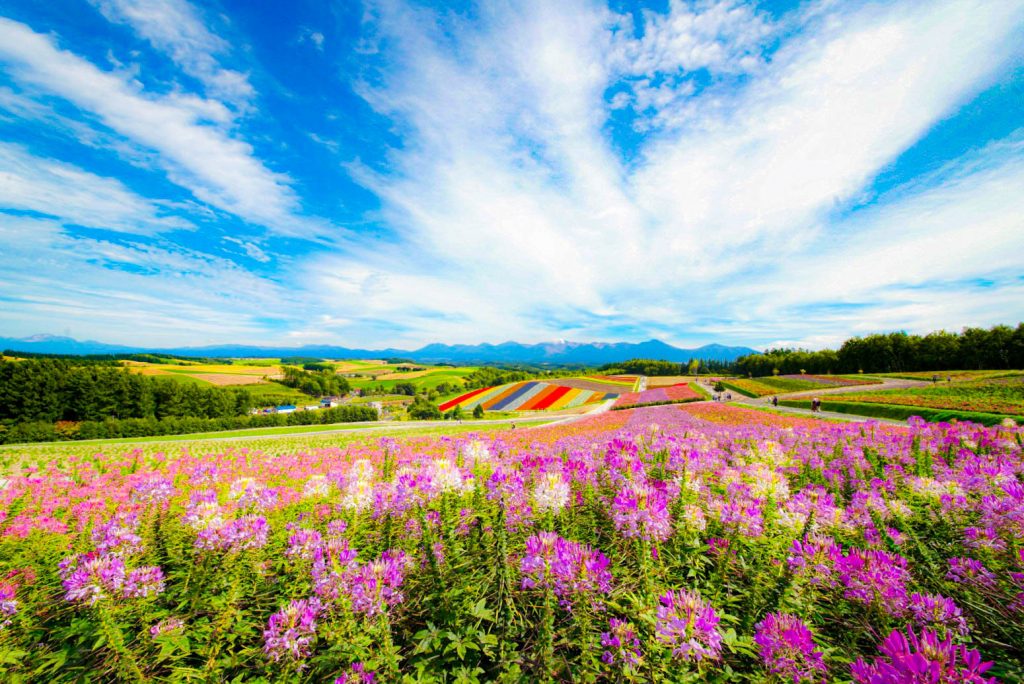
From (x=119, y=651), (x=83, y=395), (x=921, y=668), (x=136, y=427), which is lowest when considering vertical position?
(x=136, y=427)

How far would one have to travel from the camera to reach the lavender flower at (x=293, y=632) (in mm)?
2113

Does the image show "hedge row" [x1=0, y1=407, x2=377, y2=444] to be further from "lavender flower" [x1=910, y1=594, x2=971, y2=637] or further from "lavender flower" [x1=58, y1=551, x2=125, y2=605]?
"lavender flower" [x1=910, y1=594, x2=971, y2=637]

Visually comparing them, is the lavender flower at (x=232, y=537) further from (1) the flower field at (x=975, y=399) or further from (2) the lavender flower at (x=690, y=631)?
(1) the flower field at (x=975, y=399)

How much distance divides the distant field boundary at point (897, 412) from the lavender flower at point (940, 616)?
17411mm

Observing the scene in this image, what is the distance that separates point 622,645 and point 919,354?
289 feet

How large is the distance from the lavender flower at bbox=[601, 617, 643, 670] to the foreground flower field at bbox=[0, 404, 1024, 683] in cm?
1

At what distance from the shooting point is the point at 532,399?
5022 centimetres

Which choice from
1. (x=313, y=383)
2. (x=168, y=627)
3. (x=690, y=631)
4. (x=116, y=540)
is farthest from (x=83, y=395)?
(x=690, y=631)

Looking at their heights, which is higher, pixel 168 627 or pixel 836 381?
pixel 836 381

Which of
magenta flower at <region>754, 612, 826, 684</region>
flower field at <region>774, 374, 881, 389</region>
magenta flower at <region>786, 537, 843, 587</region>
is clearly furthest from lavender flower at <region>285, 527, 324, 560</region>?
flower field at <region>774, 374, 881, 389</region>

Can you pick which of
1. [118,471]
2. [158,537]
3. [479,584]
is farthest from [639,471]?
[118,471]

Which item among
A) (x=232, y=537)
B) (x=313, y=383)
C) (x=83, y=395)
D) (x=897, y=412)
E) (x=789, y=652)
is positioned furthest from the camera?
(x=313, y=383)

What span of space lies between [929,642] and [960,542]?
2.94 metres

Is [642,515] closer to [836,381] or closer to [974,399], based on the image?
[974,399]
